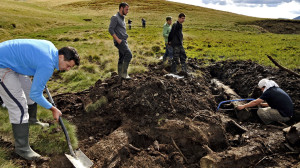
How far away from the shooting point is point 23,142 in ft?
11.6

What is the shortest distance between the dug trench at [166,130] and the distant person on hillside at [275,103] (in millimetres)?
206

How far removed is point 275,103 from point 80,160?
478 centimetres

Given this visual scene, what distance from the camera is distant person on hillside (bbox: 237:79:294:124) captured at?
198 inches

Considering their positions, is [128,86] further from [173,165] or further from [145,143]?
[173,165]

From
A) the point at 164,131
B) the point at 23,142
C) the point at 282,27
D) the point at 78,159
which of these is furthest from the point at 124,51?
the point at 282,27

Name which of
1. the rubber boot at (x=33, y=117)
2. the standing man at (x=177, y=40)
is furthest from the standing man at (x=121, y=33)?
the rubber boot at (x=33, y=117)

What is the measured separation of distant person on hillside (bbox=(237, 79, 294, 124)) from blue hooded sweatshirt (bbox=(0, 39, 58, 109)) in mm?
4694

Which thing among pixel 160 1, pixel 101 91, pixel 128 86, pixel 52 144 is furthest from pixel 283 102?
pixel 160 1

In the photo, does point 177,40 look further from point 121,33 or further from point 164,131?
point 164,131

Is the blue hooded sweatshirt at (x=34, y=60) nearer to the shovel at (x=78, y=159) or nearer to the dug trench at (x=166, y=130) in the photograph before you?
the shovel at (x=78, y=159)

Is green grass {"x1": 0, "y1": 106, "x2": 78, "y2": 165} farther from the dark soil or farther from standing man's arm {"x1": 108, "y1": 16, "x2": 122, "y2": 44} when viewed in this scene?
the dark soil

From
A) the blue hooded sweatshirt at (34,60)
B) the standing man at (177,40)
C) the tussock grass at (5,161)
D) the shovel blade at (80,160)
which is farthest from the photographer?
the standing man at (177,40)

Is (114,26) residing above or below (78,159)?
above

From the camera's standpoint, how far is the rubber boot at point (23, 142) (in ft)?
11.4
